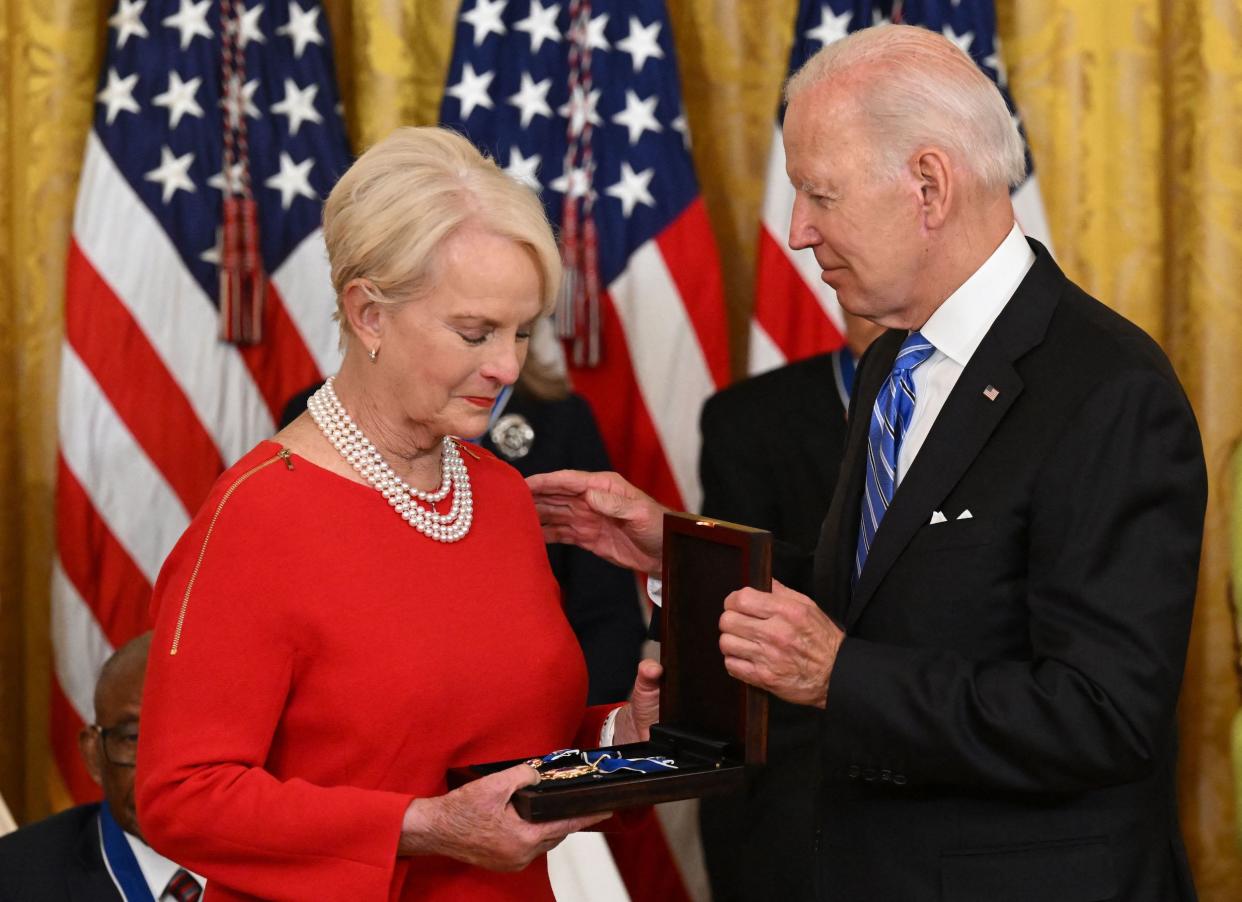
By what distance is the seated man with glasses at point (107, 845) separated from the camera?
2.80m

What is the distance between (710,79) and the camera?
14.3ft

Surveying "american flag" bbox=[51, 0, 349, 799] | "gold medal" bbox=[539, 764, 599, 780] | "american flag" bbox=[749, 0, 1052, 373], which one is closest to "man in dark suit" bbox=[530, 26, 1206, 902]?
"gold medal" bbox=[539, 764, 599, 780]

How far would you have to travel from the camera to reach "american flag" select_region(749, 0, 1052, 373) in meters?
4.01

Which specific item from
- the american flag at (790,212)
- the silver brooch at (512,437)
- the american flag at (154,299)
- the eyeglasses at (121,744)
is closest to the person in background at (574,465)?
the silver brooch at (512,437)

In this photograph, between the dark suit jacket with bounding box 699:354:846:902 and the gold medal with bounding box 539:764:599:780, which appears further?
the dark suit jacket with bounding box 699:354:846:902

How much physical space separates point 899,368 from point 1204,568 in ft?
7.39

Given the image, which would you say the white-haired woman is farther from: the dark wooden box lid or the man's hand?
the man's hand

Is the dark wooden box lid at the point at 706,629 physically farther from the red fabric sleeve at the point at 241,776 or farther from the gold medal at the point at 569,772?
the red fabric sleeve at the point at 241,776

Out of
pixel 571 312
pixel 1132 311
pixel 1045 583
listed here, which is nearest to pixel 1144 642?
pixel 1045 583

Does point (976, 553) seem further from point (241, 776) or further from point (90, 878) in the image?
point (90, 878)

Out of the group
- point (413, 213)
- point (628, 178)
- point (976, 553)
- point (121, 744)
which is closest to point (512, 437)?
point (628, 178)

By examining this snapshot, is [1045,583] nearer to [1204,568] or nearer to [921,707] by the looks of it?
[921,707]

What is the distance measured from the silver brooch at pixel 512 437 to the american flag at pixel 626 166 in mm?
664

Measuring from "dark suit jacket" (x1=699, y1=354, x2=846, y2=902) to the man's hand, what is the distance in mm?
1297
